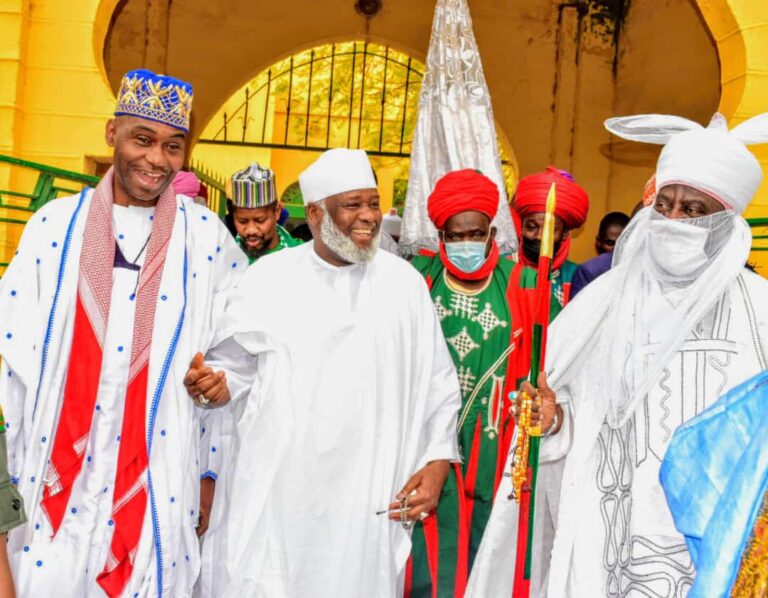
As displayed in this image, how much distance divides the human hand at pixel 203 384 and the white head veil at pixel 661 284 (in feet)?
4.00

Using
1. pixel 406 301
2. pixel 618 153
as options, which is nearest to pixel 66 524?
pixel 406 301

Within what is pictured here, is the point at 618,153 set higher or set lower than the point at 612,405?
higher

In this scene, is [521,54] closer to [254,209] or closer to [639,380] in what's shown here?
[254,209]

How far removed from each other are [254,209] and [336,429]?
72.9 inches

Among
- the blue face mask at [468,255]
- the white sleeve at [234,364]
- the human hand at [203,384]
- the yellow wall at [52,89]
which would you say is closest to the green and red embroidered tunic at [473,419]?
the blue face mask at [468,255]

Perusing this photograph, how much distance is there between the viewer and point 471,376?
467 cm

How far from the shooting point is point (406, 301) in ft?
13.4

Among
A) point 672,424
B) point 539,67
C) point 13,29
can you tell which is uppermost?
point 539,67

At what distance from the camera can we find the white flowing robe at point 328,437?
385 centimetres

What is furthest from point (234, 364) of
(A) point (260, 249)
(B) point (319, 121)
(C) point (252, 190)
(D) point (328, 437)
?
(B) point (319, 121)

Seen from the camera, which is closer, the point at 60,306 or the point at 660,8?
the point at 60,306

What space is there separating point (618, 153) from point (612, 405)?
27.6 ft

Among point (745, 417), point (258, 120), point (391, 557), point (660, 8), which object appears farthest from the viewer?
point (258, 120)

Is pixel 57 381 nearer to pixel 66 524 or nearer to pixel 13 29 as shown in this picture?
pixel 66 524
